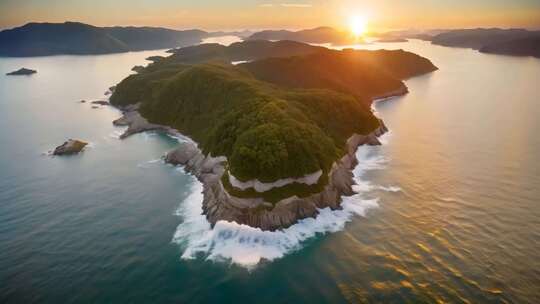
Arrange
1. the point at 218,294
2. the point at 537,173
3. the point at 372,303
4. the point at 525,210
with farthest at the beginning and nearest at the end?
1. the point at 537,173
2. the point at 525,210
3. the point at 218,294
4. the point at 372,303

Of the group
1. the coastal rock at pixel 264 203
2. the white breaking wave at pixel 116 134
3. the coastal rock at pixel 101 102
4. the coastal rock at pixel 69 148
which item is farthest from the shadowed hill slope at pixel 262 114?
the coastal rock at pixel 69 148

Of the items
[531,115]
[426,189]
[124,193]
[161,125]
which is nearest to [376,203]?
[426,189]

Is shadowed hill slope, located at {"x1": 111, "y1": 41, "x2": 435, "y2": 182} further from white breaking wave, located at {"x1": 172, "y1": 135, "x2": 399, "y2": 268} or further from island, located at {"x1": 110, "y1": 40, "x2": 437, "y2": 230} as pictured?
white breaking wave, located at {"x1": 172, "y1": 135, "x2": 399, "y2": 268}

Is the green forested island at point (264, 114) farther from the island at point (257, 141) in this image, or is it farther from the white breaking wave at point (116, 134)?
the white breaking wave at point (116, 134)

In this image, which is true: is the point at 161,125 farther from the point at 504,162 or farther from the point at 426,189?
the point at 504,162

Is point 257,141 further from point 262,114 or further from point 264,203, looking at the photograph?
point 262,114

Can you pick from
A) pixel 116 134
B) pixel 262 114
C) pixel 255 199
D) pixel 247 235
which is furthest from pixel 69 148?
pixel 247 235
